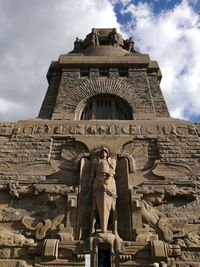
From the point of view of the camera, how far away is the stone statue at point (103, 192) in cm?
892

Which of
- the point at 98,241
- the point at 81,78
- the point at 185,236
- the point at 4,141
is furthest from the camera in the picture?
the point at 81,78

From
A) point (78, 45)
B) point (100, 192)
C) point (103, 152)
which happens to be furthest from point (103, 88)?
point (100, 192)

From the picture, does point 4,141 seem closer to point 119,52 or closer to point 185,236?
point 185,236

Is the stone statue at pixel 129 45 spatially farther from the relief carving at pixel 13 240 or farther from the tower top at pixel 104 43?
the relief carving at pixel 13 240

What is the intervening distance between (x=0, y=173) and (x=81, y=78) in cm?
780

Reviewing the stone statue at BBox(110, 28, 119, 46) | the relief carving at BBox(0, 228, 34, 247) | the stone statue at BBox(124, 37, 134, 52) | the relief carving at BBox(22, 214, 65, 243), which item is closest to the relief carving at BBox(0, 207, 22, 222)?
the relief carving at BBox(22, 214, 65, 243)

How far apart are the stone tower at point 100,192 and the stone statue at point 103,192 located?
29mm

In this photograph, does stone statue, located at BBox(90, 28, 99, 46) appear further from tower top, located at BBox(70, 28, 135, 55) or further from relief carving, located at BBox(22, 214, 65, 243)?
relief carving, located at BBox(22, 214, 65, 243)

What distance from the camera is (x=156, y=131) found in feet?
39.7

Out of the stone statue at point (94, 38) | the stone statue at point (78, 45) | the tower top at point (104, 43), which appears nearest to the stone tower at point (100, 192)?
the tower top at point (104, 43)

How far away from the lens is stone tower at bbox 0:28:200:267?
27.8ft

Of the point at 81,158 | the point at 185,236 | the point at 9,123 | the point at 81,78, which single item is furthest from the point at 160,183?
the point at 81,78

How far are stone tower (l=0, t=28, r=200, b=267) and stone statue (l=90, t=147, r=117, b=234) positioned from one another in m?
0.03

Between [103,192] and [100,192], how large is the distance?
0.10 meters
